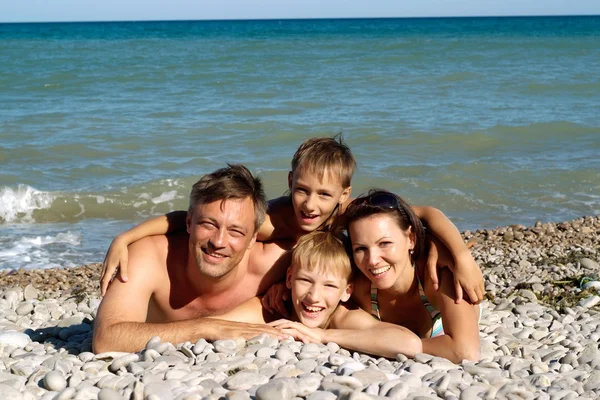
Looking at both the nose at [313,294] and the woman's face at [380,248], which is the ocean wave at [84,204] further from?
the woman's face at [380,248]

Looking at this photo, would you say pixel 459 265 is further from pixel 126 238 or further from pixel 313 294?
pixel 126 238

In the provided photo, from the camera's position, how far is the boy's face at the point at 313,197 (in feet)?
17.8

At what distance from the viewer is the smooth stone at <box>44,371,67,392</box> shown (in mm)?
3938

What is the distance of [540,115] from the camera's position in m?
18.2

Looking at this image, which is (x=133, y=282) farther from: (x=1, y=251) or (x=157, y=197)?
(x=157, y=197)

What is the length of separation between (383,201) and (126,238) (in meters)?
1.65

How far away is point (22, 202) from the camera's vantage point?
1116 centimetres

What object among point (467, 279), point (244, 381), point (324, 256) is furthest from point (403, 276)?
point (244, 381)

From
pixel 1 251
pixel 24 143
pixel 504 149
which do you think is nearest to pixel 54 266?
pixel 1 251

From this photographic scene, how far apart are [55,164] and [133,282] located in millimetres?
9055

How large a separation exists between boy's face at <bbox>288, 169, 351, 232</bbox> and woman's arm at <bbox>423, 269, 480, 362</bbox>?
0.91m

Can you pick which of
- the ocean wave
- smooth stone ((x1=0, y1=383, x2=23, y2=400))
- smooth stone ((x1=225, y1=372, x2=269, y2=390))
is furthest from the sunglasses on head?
the ocean wave

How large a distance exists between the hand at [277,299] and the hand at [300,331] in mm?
352

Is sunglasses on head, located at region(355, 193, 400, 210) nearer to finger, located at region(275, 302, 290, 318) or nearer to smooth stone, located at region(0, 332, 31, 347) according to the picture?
finger, located at region(275, 302, 290, 318)
